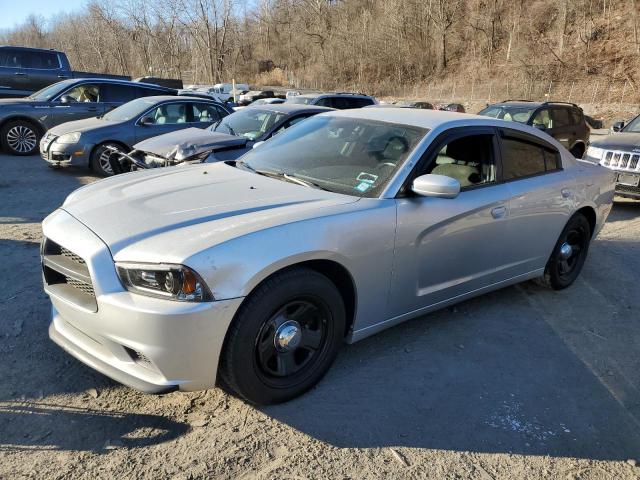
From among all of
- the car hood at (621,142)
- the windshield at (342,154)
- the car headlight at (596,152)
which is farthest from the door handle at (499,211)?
the car headlight at (596,152)

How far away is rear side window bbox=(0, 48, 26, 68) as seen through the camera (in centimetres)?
1415

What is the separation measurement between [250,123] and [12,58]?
9890mm

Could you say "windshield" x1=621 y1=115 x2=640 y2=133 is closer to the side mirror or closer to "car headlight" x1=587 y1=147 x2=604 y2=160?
"car headlight" x1=587 y1=147 x2=604 y2=160

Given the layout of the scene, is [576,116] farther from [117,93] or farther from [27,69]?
[27,69]

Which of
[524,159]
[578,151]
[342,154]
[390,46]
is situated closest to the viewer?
[342,154]

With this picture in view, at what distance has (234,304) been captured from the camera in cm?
253

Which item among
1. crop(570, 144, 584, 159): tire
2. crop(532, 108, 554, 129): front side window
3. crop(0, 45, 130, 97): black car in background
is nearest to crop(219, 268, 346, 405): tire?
crop(532, 108, 554, 129): front side window

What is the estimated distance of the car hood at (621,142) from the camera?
27.8 feet

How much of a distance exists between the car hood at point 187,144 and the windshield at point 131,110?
8.79 feet

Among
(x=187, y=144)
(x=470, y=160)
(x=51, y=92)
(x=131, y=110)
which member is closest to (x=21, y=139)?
(x=51, y=92)

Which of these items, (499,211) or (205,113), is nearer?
(499,211)

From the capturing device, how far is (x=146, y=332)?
2414 millimetres

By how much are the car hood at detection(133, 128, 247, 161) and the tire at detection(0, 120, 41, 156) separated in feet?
17.6

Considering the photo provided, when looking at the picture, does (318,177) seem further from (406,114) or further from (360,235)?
(406,114)
